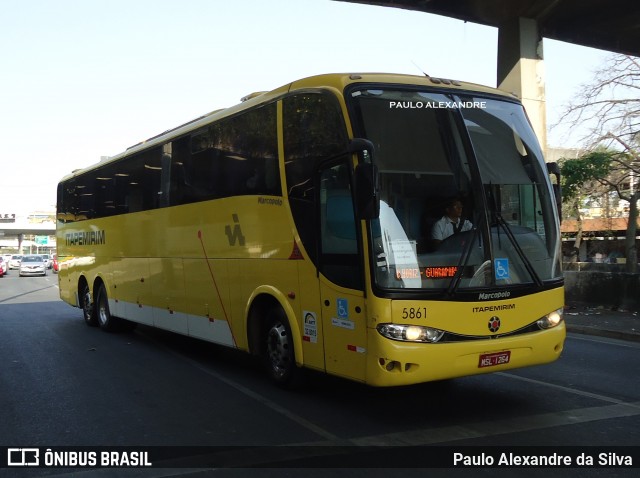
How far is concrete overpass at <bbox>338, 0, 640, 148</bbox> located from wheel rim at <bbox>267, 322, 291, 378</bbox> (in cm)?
1179

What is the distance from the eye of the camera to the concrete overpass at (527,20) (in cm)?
1695

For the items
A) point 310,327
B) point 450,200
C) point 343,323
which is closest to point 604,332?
point 450,200

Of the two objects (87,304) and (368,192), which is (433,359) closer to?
(368,192)

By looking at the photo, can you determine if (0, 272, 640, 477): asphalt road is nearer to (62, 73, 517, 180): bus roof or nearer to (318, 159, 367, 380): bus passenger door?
(318, 159, 367, 380): bus passenger door

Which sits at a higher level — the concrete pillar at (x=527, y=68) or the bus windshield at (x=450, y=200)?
the concrete pillar at (x=527, y=68)

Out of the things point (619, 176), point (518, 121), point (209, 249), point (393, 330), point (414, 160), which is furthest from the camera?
point (619, 176)

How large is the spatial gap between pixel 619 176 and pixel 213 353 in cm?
1561

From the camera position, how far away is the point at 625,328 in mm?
11836

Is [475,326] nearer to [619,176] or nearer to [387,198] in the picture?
[387,198]

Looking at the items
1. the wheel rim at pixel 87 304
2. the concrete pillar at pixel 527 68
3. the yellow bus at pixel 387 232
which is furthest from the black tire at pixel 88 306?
the concrete pillar at pixel 527 68

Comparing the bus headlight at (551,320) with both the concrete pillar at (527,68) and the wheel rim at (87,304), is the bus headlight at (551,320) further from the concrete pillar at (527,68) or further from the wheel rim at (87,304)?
the concrete pillar at (527,68)

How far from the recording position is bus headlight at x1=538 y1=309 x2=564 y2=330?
6.15 metres

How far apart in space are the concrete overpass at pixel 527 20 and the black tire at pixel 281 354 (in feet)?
38.6

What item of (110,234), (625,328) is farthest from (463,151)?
(110,234)
